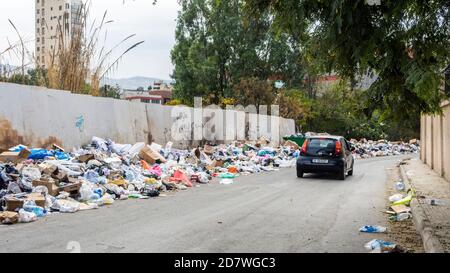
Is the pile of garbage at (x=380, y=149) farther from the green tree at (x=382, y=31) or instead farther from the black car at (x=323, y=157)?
the green tree at (x=382, y=31)

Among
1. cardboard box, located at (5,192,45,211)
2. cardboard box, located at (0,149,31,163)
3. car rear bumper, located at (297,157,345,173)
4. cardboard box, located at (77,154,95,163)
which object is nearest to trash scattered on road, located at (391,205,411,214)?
car rear bumper, located at (297,157,345,173)

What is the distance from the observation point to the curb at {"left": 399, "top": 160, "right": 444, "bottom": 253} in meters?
6.35

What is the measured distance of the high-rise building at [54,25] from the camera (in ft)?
52.9

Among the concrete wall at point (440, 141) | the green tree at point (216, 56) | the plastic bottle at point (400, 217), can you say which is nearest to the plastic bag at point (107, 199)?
the plastic bottle at point (400, 217)

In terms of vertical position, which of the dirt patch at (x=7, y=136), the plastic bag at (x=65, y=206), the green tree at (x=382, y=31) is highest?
the green tree at (x=382, y=31)

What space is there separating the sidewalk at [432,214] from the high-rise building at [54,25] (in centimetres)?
1227

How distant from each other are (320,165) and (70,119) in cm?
879

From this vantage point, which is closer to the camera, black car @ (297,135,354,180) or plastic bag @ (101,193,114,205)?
plastic bag @ (101,193,114,205)

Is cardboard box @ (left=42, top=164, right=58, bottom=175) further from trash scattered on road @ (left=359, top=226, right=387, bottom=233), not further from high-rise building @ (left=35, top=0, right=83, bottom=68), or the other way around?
trash scattered on road @ (left=359, top=226, right=387, bottom=233)

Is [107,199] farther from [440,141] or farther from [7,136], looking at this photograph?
[440,141]

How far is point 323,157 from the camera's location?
17.1m

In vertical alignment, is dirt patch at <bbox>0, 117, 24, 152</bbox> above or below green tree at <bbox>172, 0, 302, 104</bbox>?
below

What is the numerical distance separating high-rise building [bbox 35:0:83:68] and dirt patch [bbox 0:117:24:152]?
3513 millimetres
